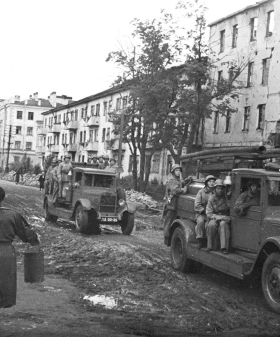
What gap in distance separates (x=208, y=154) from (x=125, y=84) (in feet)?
93.0

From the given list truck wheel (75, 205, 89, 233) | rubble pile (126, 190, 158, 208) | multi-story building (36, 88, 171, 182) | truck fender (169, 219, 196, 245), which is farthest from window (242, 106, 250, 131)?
truck fender (169, 219, 196, 245)

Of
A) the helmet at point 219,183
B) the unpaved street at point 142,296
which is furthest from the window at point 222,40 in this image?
the helmet at point 219,183

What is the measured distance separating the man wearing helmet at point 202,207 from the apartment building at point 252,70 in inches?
956

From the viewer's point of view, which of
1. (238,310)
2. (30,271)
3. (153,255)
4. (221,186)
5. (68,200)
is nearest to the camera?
(30,271)

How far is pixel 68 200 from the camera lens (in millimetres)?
18266

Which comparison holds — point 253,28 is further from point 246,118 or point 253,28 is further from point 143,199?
point 143,199

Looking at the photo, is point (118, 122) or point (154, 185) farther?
point (154, 185)

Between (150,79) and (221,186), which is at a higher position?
(150,79)

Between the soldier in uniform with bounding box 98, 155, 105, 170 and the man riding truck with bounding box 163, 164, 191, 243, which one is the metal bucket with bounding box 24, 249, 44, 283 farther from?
the soldier in uniform with bounding box 98, 155, 105, 170

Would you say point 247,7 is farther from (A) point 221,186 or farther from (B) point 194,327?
(B) point 194,327

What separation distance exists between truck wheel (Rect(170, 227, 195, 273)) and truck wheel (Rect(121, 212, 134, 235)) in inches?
241

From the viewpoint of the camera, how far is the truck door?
8.58 metres

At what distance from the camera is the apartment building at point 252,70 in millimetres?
34656

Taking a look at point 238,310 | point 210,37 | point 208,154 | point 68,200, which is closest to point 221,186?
point 208,154
